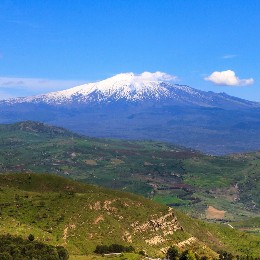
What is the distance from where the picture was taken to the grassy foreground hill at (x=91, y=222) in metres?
121

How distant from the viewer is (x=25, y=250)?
9706cm

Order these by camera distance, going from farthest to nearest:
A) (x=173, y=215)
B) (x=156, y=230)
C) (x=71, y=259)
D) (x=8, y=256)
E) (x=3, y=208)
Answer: (x=173, y=215) → (x=156, y=230) → (x=3, y=208) → (x=71, y=259) → (x=8, y=256)

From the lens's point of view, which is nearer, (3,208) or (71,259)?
(71,259)

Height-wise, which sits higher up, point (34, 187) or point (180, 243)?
point (34, 187)

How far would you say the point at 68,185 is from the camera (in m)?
165

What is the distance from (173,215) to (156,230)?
44.6 ft

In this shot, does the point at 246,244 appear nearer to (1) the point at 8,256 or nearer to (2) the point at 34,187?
(2) the point at 34,187

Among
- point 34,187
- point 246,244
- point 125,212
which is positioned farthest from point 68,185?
point 246,244

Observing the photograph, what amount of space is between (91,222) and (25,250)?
34254 mm

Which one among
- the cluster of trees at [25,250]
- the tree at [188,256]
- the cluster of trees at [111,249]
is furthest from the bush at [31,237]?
the tree at [188,256]

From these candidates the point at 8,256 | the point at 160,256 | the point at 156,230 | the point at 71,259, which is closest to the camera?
the point at 8,256

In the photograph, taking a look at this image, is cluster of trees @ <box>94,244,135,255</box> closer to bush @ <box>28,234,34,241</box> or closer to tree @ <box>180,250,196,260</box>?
tree @ <box>180,250,196,260</box>

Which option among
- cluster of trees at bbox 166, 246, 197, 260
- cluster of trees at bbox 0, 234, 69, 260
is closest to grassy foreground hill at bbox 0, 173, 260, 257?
cluster of trees at bbox 166, 246, 197, 260

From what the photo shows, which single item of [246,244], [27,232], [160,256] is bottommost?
[246,244]
